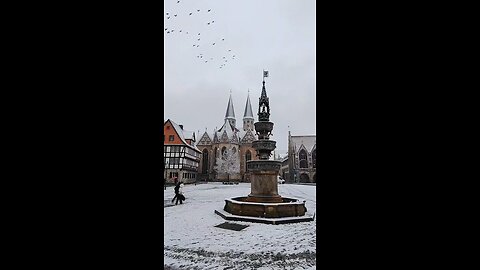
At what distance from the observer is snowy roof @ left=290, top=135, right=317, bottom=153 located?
194 ft

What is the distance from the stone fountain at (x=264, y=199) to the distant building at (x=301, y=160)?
44.1 metres

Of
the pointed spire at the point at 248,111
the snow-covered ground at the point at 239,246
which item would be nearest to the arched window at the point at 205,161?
the pointed spire at the point at 248,111

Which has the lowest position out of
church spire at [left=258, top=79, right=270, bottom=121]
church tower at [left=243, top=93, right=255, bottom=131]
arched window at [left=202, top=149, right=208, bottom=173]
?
arched window at [left=202, top=149, right=208, bottom=173]

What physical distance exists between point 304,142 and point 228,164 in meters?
16.5

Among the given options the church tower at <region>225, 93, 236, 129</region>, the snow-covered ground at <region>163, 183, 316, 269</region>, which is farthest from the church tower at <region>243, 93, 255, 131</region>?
the snow-covered ground at <region>163, 183, 316, 269</region>

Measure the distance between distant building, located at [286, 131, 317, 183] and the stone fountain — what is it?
44.1 metres

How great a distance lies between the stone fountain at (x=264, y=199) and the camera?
32.8 feet

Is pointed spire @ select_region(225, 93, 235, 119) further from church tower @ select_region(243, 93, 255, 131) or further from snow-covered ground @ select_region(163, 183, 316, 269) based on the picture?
snow-covered ground @ select_region(163, 183, 316, 269)

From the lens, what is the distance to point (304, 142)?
60.3 metres

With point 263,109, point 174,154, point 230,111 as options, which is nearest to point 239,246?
point 263,109

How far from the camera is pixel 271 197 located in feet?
37.5

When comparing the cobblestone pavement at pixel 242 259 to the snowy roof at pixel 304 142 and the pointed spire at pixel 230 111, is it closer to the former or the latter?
the snowy roof at pixel 304 142
